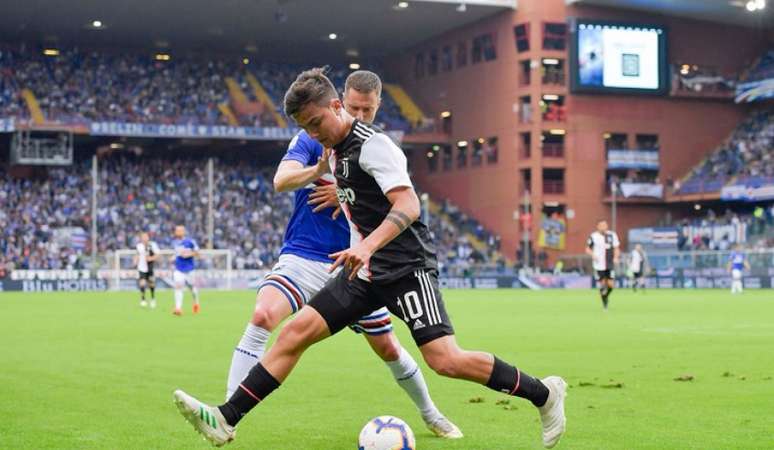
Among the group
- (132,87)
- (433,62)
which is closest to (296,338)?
(132,87)

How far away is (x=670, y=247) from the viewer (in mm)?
66562

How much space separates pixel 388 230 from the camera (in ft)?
24.4

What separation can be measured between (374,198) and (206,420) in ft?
5.68

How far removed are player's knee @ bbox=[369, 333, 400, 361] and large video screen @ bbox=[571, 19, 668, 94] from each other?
196 feet

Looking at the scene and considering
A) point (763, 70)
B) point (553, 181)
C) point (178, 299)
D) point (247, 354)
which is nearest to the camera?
point (247, 354)

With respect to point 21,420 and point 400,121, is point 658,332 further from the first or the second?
point 400,121

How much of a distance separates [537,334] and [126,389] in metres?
11.0

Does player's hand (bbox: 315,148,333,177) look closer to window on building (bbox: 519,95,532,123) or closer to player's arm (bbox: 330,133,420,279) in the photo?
player's arm (bbox: 330,133,420,279)

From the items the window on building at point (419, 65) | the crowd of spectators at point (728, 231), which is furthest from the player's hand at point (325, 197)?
the window on building at point (419, 65)

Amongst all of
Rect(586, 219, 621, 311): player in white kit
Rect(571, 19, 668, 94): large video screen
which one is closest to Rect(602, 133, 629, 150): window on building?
Rect(571, 19, 668, 94): large video screen

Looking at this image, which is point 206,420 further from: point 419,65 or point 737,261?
point 419,65

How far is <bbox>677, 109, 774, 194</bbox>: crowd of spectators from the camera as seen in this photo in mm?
67062

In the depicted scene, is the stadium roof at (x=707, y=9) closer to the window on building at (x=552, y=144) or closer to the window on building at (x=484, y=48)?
the window on building at (x=484, y=48)

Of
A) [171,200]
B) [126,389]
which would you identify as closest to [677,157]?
[171,200]
